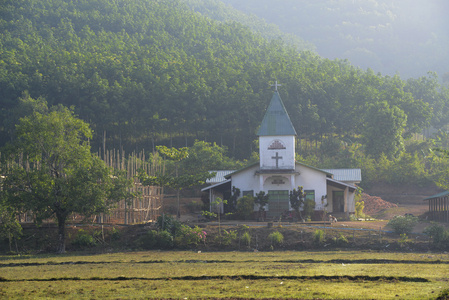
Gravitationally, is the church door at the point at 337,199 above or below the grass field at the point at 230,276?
above

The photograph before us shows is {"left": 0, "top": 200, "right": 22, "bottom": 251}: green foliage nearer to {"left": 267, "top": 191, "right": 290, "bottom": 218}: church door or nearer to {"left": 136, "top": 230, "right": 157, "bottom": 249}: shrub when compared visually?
{"left": 136, "top": 230, "right": 157, "bottom": 249}: shrub

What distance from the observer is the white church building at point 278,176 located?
46.8 m

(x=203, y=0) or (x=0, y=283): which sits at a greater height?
(x=203, y=0)

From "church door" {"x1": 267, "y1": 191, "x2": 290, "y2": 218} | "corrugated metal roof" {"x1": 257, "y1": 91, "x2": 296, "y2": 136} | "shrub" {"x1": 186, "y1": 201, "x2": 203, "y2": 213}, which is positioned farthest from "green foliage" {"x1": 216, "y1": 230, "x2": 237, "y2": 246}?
"shrub" {"x1": 186, "y1": 201, "x2": 203, "y2": 213}

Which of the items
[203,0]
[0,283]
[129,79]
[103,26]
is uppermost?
[203,0]

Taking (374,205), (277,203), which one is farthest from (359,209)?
(277,203)

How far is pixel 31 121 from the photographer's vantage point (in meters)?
35.5

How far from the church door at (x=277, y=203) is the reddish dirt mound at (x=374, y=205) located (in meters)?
11.4

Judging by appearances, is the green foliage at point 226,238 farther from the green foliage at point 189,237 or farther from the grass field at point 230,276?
the grass field at point 230,276

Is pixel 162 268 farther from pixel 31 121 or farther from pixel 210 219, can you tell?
pixel 210 219

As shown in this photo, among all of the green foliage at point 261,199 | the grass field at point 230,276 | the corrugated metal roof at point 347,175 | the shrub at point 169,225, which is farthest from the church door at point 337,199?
the grass field at point 230,276

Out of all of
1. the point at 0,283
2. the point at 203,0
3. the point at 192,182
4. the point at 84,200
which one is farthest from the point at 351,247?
the point at 203,0

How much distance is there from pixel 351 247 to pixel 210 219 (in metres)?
12.6

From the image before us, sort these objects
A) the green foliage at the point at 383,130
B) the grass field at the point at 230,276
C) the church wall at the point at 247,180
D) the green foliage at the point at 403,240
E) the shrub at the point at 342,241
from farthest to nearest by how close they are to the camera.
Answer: the green foliage at the point at 383,130
the church wall at the point at 247,180
the shrub at the point at 342,241
the green foliage at the point at 403,240
the grass field at the point at 230,276
